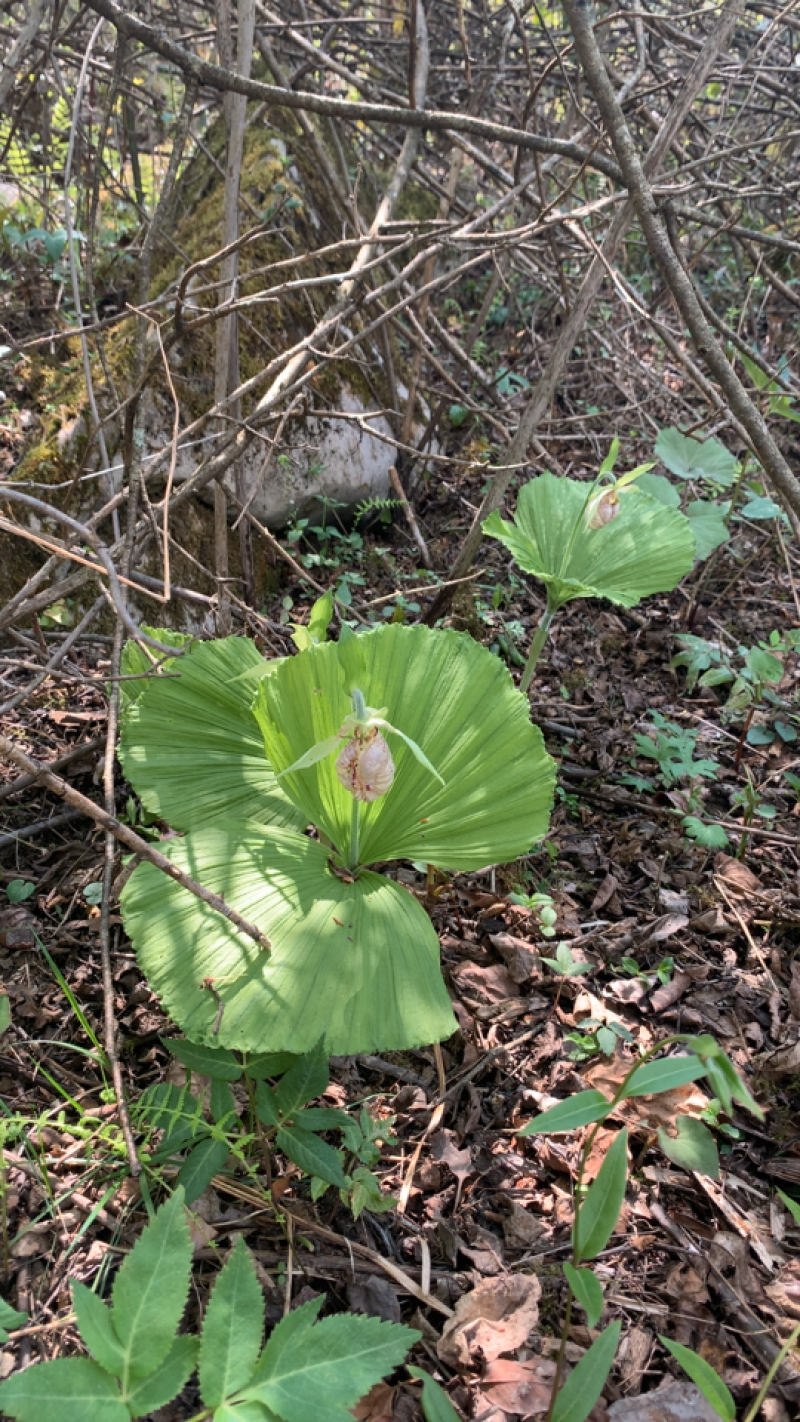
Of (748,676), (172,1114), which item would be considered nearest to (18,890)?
(172,1114)

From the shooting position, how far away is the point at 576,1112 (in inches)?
31.9

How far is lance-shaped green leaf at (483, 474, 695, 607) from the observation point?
69.4 inches

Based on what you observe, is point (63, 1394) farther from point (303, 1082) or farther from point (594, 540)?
point (594, 540)

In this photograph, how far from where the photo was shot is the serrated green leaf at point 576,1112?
791 millimetres

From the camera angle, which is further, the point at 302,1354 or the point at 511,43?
the point at 511,43

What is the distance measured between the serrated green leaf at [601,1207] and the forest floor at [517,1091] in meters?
0.30

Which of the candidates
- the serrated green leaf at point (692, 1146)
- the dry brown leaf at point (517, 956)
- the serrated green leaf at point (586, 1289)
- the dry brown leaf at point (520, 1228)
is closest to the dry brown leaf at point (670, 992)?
the dry brown leaf at point (517, 956)

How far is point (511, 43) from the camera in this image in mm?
3113

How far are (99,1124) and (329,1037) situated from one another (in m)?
0.47

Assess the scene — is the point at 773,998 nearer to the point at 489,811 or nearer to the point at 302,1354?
the point at 489,811

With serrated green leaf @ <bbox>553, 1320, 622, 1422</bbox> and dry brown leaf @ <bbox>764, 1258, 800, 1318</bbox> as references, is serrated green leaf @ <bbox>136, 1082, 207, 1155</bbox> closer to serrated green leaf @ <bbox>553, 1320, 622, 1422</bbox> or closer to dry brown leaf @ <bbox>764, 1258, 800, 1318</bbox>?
serrated green leaf @ <bbox>553, 1320, 622, 1422</bbox>

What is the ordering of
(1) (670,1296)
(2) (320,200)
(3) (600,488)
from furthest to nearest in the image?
(2) (320,200) < (3) (600,488) < (1) (670,1296)

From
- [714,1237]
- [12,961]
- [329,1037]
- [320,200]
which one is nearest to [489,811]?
[329,1037]

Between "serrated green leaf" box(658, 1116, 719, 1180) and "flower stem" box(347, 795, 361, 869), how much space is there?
0.60 m
